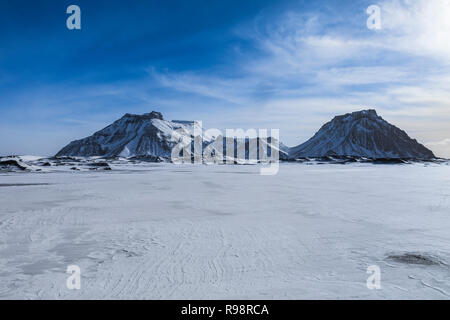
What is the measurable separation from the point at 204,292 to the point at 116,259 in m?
2.75

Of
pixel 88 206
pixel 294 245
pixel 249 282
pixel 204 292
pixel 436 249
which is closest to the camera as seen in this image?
pixel 204 292

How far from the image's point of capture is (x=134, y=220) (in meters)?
10.9

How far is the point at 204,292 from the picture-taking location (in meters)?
5.13

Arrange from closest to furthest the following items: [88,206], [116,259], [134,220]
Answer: [116,259] → [134,220] → [88,206]

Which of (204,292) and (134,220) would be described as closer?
(204,292)

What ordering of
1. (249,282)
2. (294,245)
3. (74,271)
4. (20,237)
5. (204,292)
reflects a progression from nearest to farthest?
1. (204,292)
2. (249,282)
3. (74,271)
4. (294,245)
5. (20,237)

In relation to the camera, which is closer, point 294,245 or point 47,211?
point 294,245

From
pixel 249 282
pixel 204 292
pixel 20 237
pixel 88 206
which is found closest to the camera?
pixel 204 292
